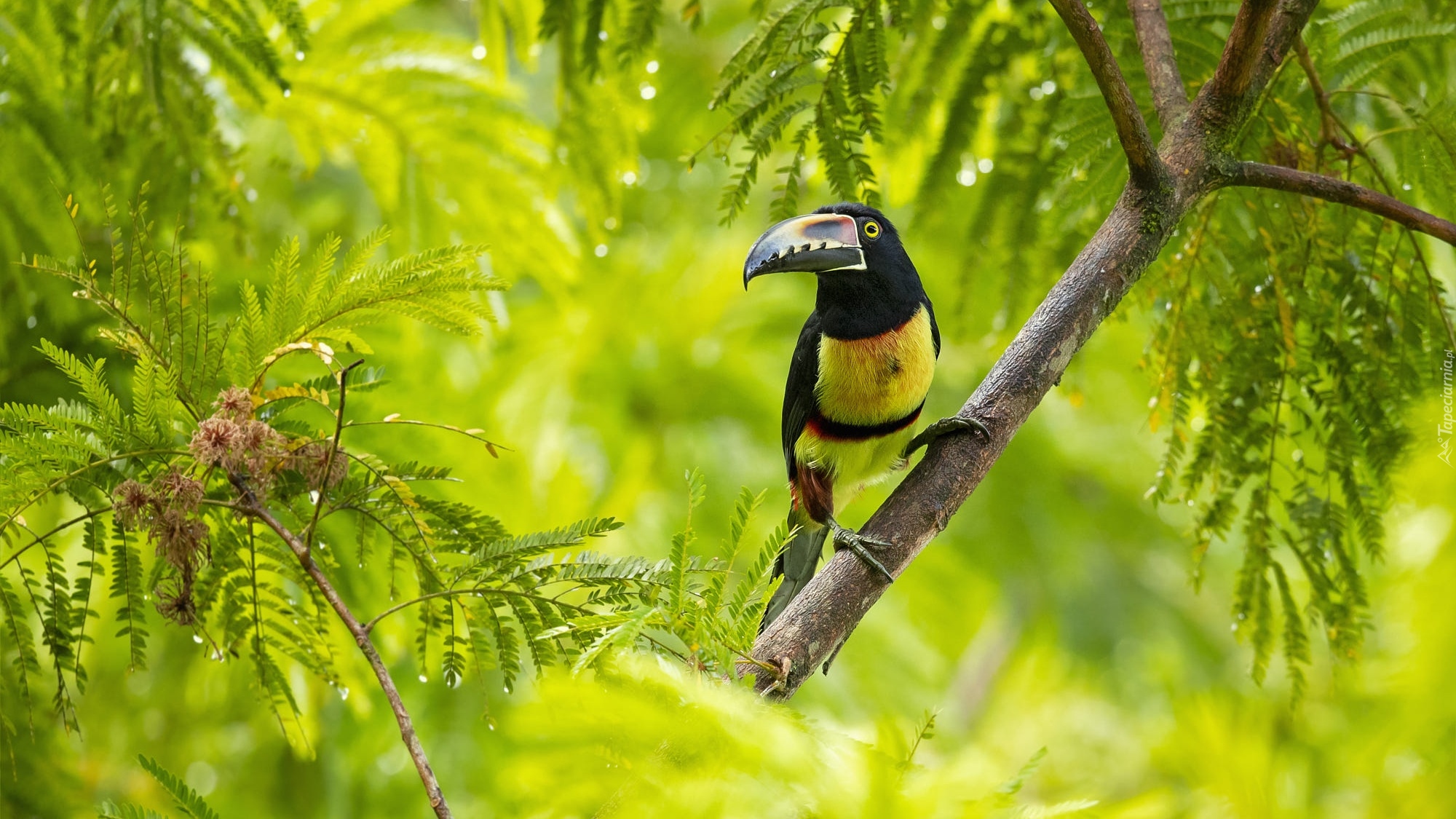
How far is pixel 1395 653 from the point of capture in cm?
285

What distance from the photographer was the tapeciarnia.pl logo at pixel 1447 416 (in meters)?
2.27

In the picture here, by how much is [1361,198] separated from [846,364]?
141 centimetres

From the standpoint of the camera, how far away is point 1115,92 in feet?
6.69

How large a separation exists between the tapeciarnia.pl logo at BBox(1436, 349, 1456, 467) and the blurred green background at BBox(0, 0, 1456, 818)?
0.04 metres

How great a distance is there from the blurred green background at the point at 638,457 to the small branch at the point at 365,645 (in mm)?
123

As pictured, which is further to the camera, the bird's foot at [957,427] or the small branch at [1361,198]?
the bird's foot at [957,427]

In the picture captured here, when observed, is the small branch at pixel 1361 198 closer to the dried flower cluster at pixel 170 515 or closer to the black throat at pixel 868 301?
the black throat at pixel 868 301

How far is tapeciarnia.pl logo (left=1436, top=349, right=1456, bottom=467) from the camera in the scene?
89.4 inches

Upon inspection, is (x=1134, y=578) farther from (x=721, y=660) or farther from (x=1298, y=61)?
(x=721, y=660)

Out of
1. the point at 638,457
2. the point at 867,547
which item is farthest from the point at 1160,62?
the point at 638,457

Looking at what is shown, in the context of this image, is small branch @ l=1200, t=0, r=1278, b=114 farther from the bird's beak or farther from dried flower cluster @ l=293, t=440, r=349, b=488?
dried flower cluster @ l=293, t=440, r=349, b=488

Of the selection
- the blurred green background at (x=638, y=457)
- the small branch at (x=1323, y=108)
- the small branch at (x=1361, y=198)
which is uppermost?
the small branch at (x=1323, y=108)

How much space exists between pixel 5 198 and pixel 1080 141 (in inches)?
121

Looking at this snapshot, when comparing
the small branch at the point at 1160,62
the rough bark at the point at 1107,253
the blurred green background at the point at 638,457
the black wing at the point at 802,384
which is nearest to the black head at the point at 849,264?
the black wing at the point at 802,384
